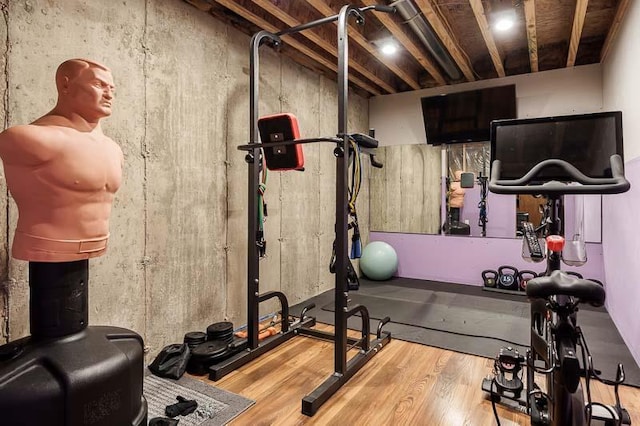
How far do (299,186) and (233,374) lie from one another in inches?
91.6

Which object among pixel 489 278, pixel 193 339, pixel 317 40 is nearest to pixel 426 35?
pixel 317 40

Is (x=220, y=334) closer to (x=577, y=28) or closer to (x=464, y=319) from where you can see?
(x=464, y=319)

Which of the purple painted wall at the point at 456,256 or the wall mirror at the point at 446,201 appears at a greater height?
the wall mirror at the point at 446,201

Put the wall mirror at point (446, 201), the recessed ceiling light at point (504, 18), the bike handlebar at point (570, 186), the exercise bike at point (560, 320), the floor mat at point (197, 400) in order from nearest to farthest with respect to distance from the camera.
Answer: the exercise bike at point (560, 320), the bike handlebar at point (570, 186), the floor mat at point (197, 400), the recessed ceiling light at point (504, 18), the wall mirror at point (446, 201)

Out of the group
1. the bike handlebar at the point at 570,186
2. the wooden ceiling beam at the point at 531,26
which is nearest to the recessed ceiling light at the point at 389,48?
the wooden ceiling beam at the point at 531,26

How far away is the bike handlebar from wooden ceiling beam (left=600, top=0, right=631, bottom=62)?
259 cm

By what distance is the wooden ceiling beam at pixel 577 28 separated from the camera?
315 cm


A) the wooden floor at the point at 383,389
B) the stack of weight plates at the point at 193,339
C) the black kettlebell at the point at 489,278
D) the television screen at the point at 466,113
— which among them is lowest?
the wooden floor at the point at 383,389

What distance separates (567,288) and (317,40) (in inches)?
131

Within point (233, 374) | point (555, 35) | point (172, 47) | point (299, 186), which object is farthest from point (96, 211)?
point (555, 35)

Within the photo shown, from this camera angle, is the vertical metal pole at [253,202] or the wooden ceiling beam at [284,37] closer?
the vertical metal pole at [253,202]

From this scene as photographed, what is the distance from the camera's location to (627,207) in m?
3.15

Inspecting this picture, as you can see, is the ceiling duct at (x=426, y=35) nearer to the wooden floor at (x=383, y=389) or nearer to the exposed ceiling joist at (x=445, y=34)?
the exposed ceiling joist at (x=445, y=34)

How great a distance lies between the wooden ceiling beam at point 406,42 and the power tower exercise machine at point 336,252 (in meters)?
0.37
